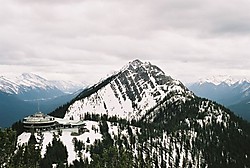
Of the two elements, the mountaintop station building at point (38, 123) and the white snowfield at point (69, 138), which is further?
the mountaintop station building at point (38, 123)

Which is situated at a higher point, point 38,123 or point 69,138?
point 38,123

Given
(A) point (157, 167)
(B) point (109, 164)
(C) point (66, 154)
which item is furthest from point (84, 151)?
(B) point (109, 164)

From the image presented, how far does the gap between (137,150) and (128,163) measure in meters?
88.3

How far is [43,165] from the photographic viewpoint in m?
143

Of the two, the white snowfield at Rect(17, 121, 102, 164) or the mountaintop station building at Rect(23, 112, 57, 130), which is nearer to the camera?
the white snowfield at Rect(17, 121, 102, 164)

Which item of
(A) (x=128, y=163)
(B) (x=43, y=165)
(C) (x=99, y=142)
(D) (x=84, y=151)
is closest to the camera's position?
(A) (x=128, y=163)

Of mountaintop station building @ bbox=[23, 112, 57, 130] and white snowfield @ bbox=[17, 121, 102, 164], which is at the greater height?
mountaintop station building @ bbox=[23, 112, 57, 130]

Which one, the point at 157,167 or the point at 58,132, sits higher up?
the point at 58,132

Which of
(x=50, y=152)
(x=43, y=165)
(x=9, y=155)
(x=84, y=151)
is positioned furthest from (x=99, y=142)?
(x=9, y=155)

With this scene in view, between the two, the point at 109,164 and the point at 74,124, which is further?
the point at 74,124

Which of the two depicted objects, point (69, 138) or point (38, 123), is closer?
point (69, 138)

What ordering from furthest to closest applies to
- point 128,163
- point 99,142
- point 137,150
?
point 137,150, point 99,142, point 128,163

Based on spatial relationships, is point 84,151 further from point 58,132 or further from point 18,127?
point 18,127

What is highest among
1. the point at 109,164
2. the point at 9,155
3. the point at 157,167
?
the point at 9,155
